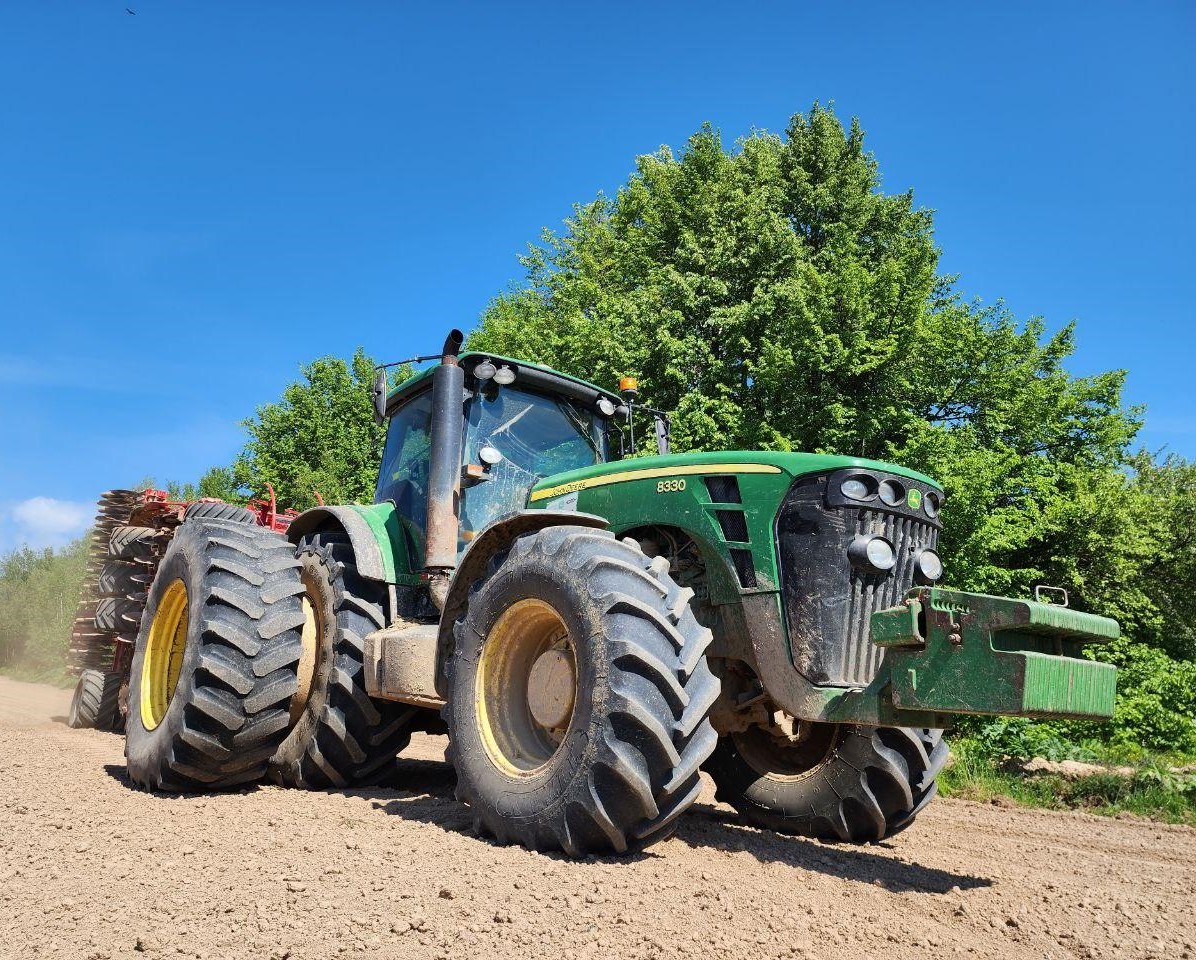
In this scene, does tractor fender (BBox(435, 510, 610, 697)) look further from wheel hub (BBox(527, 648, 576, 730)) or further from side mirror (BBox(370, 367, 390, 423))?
side mirror (BBox(370, 367, 390, 423))

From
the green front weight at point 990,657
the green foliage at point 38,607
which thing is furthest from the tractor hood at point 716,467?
the green foliage at point 38,607

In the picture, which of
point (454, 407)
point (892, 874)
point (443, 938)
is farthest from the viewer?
point (454, 407)

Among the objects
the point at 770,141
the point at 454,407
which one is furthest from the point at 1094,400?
the point at 454,407

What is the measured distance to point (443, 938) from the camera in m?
2.73

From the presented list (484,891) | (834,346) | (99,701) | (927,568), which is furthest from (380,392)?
(834,346)

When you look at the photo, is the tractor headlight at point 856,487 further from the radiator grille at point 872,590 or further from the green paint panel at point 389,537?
the green paint panel at point 389,537

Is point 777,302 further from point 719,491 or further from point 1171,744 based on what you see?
point 719,491

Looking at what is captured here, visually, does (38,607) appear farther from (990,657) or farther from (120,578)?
(990,657)

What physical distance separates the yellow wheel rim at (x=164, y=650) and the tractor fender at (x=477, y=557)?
90.3 inches

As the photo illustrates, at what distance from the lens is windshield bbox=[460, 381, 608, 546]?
588 centimetres

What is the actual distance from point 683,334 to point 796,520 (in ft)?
48.1

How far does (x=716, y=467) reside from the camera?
4.55 metres

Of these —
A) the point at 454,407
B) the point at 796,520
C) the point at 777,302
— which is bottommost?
the point at 796,520

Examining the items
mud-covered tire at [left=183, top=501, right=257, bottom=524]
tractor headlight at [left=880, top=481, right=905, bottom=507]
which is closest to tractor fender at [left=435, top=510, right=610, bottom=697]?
tractor headlight at [left=880, top=481, right=905, bottom=507]
